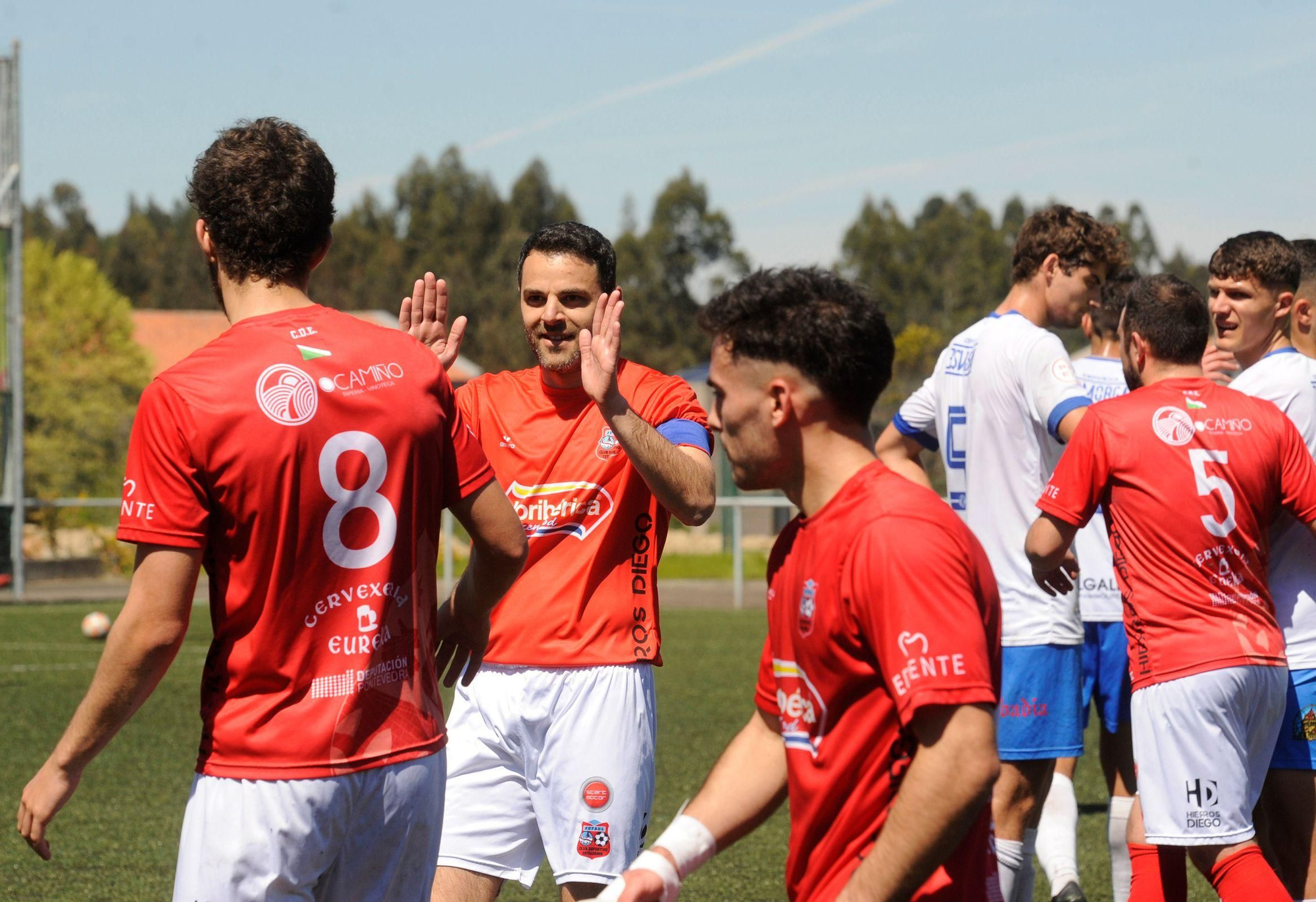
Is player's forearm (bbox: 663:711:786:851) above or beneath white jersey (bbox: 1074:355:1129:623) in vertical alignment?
above

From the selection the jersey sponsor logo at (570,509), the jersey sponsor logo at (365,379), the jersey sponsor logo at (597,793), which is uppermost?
the jersey sponsor logo at (365,379)

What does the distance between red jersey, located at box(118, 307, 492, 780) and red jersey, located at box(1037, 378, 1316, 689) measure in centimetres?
220

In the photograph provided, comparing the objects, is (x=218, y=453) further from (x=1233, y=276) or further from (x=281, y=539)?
(x=1233, y=276)

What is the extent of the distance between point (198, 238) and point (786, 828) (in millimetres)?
5259

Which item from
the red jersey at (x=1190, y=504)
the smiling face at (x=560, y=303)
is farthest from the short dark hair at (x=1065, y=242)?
the smiling face at (x=560, y=303)

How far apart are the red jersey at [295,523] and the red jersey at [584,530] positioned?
118 cm

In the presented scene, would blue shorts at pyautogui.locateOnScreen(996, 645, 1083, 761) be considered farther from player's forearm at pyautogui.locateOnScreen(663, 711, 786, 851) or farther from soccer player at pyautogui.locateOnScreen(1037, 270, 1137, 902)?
player's forearm at pyautogui.locateOnScreen(663, 711, 786, 851)

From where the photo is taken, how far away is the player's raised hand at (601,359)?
3709 mm

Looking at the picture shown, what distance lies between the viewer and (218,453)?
9.03 ft

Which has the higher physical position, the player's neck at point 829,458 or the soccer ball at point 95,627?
the player's neck at point 829,458

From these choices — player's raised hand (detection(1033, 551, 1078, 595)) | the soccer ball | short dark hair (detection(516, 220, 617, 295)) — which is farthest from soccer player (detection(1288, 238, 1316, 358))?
the soccer ball

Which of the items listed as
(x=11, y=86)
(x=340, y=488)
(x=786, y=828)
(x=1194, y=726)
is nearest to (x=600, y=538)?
(x=340, y=488)

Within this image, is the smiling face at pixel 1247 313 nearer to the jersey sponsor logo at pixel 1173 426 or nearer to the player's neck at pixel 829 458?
the jersey sponsor logo at pixel 1173 426

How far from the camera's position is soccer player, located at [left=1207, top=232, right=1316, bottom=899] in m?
4.52
